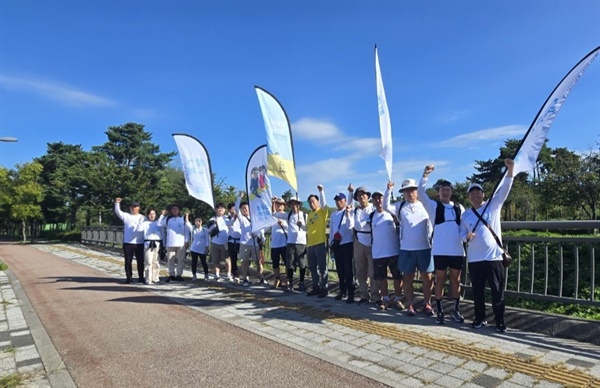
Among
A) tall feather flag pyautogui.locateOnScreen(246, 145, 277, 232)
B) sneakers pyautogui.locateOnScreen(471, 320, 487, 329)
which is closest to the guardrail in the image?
sneakers pyautogui.locateOnScreen(471, 320, 487, 329)

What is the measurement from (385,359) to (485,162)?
49.3 metres

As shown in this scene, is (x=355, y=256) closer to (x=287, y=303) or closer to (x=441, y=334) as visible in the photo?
(x=287, y=303)

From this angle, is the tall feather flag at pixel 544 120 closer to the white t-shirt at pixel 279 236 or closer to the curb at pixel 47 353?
the white t-shirt at pixel 279 236

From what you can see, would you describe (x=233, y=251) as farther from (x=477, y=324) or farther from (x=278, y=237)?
(x=477, y=324)

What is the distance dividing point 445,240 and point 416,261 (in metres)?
0.65

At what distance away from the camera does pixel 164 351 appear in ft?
15.4

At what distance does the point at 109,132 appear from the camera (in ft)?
163

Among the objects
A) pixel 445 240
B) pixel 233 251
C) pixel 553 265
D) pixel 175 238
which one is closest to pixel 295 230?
pixel 233 251

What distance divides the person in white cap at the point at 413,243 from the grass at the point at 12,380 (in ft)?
15.7

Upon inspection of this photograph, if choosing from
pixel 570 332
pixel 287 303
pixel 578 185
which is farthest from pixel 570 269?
pixel 578 185

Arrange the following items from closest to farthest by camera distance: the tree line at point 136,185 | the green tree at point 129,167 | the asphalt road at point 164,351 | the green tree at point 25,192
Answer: the asphalt road at point 164,351 < the tree line at point 136,185 < the green tree at point 129,167 < the green tree at point 25,192

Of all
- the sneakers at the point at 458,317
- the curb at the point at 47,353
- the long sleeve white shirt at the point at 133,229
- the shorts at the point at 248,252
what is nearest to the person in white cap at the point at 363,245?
the sneakers at the point at 458,317

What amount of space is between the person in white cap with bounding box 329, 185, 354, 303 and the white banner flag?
115 inches

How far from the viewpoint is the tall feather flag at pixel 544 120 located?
15.0 feet
